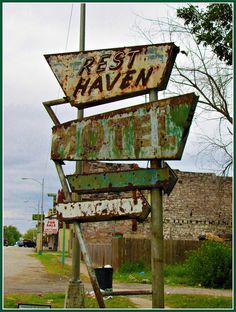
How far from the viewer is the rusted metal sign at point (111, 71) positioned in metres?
5.89

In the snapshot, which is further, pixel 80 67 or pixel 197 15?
pixel 197 15

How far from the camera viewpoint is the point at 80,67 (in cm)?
646

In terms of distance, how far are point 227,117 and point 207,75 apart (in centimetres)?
171

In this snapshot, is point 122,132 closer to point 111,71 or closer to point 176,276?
point 111,71

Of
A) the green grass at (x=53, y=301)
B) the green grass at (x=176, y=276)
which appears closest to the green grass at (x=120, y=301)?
the green grass at (x=53, y=301)

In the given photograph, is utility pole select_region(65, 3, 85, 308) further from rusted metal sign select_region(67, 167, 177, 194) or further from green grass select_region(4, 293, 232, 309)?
rusted metal sign select_region(67, 167, 177, 194)

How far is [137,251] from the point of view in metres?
23.1

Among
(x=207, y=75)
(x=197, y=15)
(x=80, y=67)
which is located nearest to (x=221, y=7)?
(x=197, y=15)

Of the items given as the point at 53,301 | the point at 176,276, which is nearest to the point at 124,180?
the point at 53,301

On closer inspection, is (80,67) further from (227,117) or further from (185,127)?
(227,117)

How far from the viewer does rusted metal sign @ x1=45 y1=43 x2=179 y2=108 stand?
5891mm

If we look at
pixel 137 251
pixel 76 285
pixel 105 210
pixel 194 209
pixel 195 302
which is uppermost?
pixel 105 210

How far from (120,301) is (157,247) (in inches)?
247

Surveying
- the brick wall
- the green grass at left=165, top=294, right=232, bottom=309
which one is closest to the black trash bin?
the green grass at left=165, top=294, right=232, bottom=309
